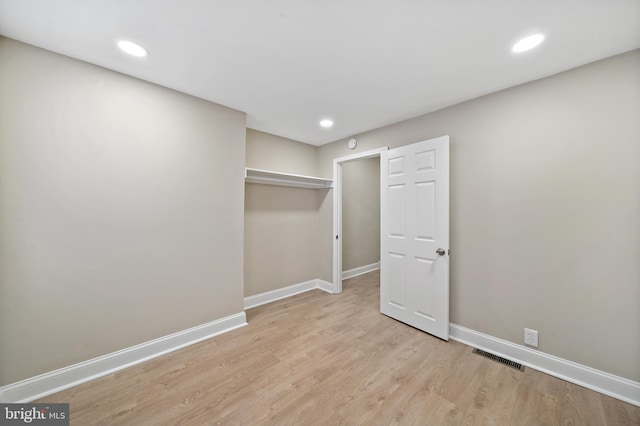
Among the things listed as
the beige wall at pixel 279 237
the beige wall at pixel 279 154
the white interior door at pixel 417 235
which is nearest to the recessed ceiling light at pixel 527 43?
the white interior door at pixel 417 235

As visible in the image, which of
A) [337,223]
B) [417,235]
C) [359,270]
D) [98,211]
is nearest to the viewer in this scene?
[98,211]

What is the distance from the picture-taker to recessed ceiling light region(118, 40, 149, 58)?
1694mm

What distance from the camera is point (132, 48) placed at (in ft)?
5.73

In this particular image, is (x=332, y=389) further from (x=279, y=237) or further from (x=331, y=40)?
(x=331, y=40)

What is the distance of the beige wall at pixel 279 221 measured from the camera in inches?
133

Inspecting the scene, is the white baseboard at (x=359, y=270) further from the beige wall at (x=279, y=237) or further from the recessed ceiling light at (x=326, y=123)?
the recessed ceiling light at (x=326, y=123)

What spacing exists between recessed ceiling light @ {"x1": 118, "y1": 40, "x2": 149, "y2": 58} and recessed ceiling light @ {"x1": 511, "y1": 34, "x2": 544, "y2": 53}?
9.04 ft

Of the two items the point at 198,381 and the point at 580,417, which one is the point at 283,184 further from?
the point at 580,417

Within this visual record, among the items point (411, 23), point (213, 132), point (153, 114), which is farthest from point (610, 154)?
point (153, 114)

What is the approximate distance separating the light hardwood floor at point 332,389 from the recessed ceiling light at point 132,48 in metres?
2.61

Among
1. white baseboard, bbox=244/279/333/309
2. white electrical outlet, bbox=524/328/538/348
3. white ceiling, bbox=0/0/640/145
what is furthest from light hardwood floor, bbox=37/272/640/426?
white ceiling, bbox=0/0/640/145

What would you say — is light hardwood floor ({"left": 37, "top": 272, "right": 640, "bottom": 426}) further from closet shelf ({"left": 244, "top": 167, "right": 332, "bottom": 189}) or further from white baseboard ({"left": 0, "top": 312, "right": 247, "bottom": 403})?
closet shelf ({"left": 244, "top": 167, "right": 332, "bottom": 189})

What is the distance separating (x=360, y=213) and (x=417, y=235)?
230cm

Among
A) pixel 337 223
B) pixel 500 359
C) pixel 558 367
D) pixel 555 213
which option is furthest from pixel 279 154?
pixel 558 367
